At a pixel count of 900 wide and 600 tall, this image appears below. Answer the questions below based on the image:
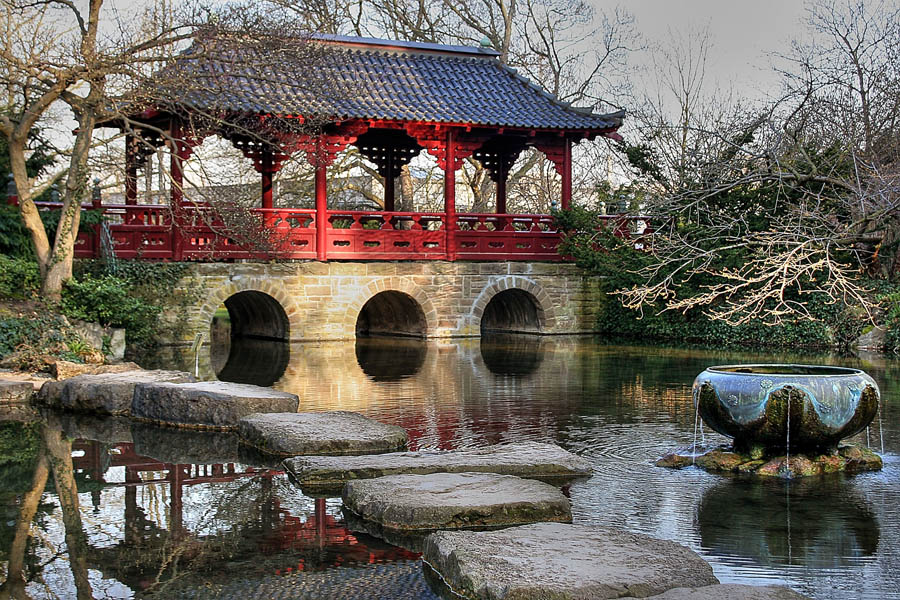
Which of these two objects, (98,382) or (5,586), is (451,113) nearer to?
(98,382)

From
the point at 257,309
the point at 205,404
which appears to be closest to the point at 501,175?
the point at 257,309

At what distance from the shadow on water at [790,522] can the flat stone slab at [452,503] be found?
0.99 m

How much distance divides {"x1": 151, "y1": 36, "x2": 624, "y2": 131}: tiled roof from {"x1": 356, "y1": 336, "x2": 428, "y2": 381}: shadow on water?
453 cm

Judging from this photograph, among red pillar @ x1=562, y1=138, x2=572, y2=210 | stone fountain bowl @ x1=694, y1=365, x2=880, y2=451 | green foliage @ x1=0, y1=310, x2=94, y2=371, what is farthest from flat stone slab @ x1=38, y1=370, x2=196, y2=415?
red pillar @ x1=562, y1=138, x2=572, y2=210

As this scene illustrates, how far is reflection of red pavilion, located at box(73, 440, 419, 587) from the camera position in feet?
18.8

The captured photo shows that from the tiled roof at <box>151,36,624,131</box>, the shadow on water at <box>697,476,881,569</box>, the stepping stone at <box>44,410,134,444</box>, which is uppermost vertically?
the tiled roof at <box>151,36,624,131</box>

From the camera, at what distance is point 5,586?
5.14 meters

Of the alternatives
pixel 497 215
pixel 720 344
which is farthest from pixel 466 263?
pixel 720 344

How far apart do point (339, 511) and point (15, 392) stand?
6.81 meters

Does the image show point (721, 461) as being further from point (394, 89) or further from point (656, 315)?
point (394, 89)

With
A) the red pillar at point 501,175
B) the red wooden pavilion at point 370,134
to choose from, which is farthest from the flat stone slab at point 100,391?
the red pillar at point 501,175

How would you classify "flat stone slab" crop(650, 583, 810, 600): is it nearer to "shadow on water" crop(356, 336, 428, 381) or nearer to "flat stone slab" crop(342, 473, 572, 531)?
"flat stone slab" crop(342, 473, 572, 531)

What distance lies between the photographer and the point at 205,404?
33.2ft

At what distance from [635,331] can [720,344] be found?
8.52 ft
